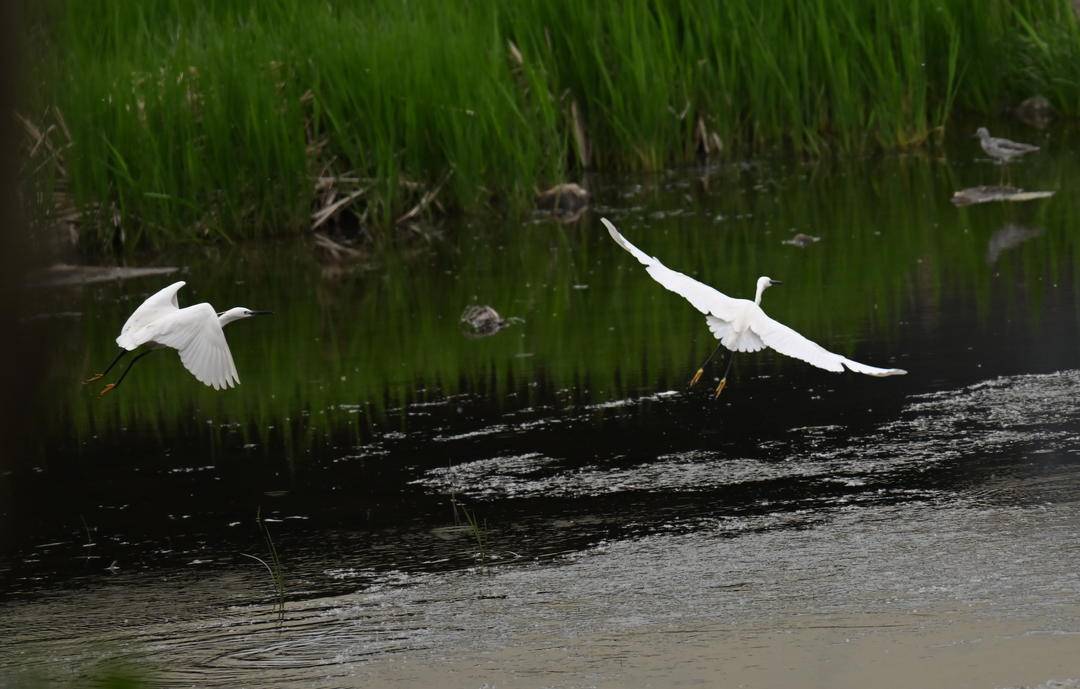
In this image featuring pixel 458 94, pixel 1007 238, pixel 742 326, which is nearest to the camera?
pixel 742 326

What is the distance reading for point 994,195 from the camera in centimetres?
1195

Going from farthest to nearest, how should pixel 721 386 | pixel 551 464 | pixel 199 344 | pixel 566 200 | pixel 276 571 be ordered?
pixel 566 200, pixel 721 386, pixel 551 464, pixel 199 344, pixel 276 571

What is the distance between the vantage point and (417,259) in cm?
1166

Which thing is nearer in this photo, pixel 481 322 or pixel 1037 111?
pixel 481 322

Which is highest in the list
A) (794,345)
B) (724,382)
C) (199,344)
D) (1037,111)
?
(1037,111)

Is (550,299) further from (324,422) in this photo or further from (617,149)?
(617,149)

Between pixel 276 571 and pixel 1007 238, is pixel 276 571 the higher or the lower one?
the lower one

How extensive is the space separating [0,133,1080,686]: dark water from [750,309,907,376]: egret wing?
48cm

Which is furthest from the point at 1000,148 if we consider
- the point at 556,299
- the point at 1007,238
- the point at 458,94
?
the point at 556,299

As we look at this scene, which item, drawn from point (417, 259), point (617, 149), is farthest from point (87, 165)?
point (617, 149)

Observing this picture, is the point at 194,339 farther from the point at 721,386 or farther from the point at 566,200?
the point at 566,200

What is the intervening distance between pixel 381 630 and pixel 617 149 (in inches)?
411

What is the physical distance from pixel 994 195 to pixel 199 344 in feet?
25.5

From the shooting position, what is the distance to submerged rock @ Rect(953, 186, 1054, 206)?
11.9 m
